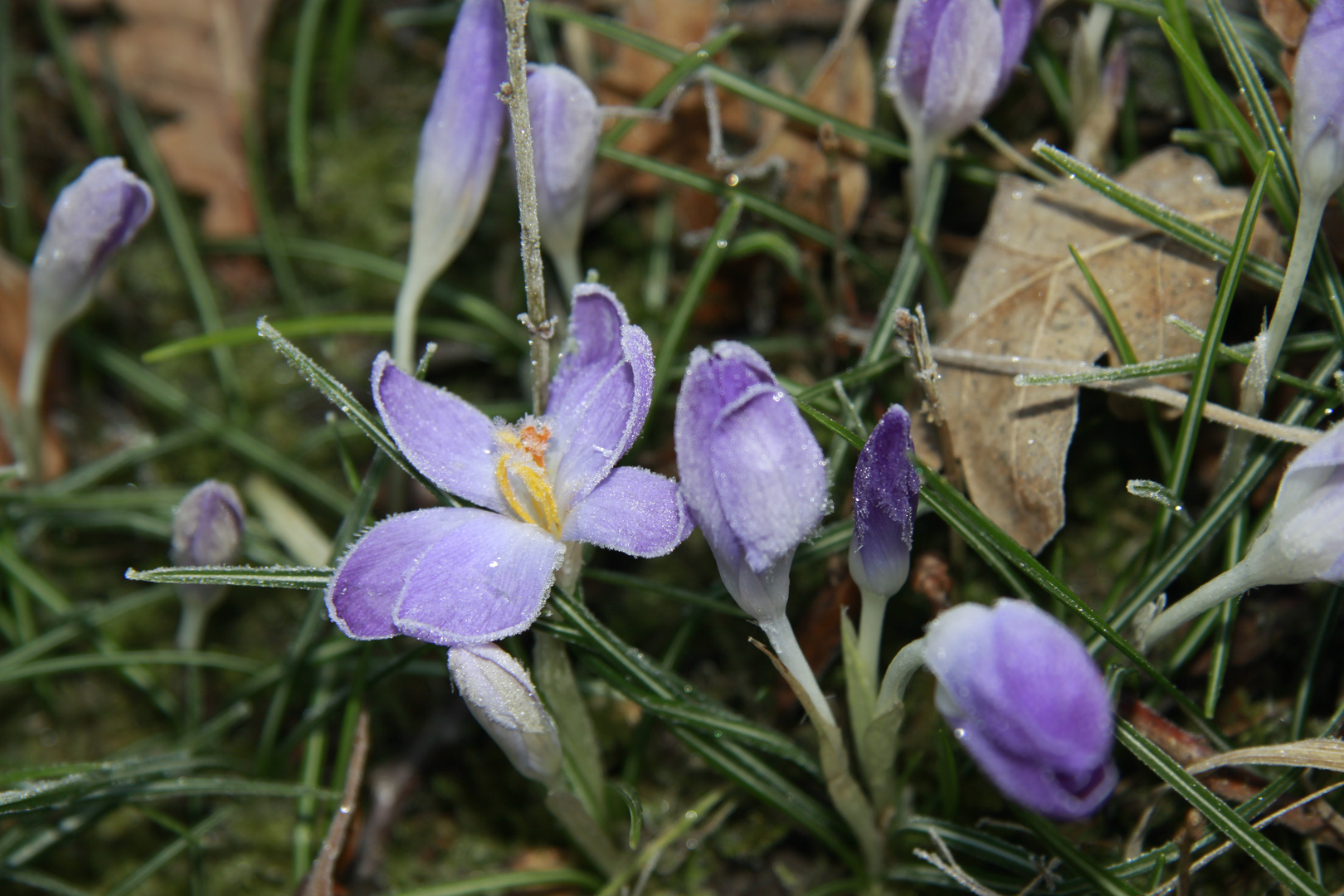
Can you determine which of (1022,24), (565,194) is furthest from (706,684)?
(1022,24)

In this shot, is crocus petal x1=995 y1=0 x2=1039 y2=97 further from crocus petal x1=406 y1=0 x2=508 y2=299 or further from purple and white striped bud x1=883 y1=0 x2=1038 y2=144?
crocus petal x1=406 y1=0 x2=508 y2=299

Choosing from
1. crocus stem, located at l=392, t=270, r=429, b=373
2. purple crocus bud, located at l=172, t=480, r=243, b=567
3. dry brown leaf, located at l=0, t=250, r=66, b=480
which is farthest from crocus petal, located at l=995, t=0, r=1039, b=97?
dry brown leaf, located at l=0, t=250, r=66, b=480

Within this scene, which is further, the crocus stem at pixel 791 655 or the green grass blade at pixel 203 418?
the green grass blade at pixel 203 418

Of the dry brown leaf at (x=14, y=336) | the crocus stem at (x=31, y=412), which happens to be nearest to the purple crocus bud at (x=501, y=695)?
the crocus stem at (x=31, y=412)

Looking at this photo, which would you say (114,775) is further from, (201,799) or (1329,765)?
(1329,765)

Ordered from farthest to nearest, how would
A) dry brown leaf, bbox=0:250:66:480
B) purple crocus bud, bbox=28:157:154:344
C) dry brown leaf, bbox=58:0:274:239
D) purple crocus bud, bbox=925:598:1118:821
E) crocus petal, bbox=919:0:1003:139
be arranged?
dry brown leaf, bbox=58:0:274:239 < dry brown leaf, bbox=0:250:66:480 < purple crocus bud, bbox=28:157:154:344 < crocus petal, bbox=919:0:1003:139 < purple crocus bud, bbox=925:598:1118:821

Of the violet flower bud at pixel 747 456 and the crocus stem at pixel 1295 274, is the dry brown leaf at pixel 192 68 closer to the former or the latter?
the violet flower bud at pixel 747 456

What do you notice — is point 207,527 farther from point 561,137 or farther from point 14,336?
point 14,336
